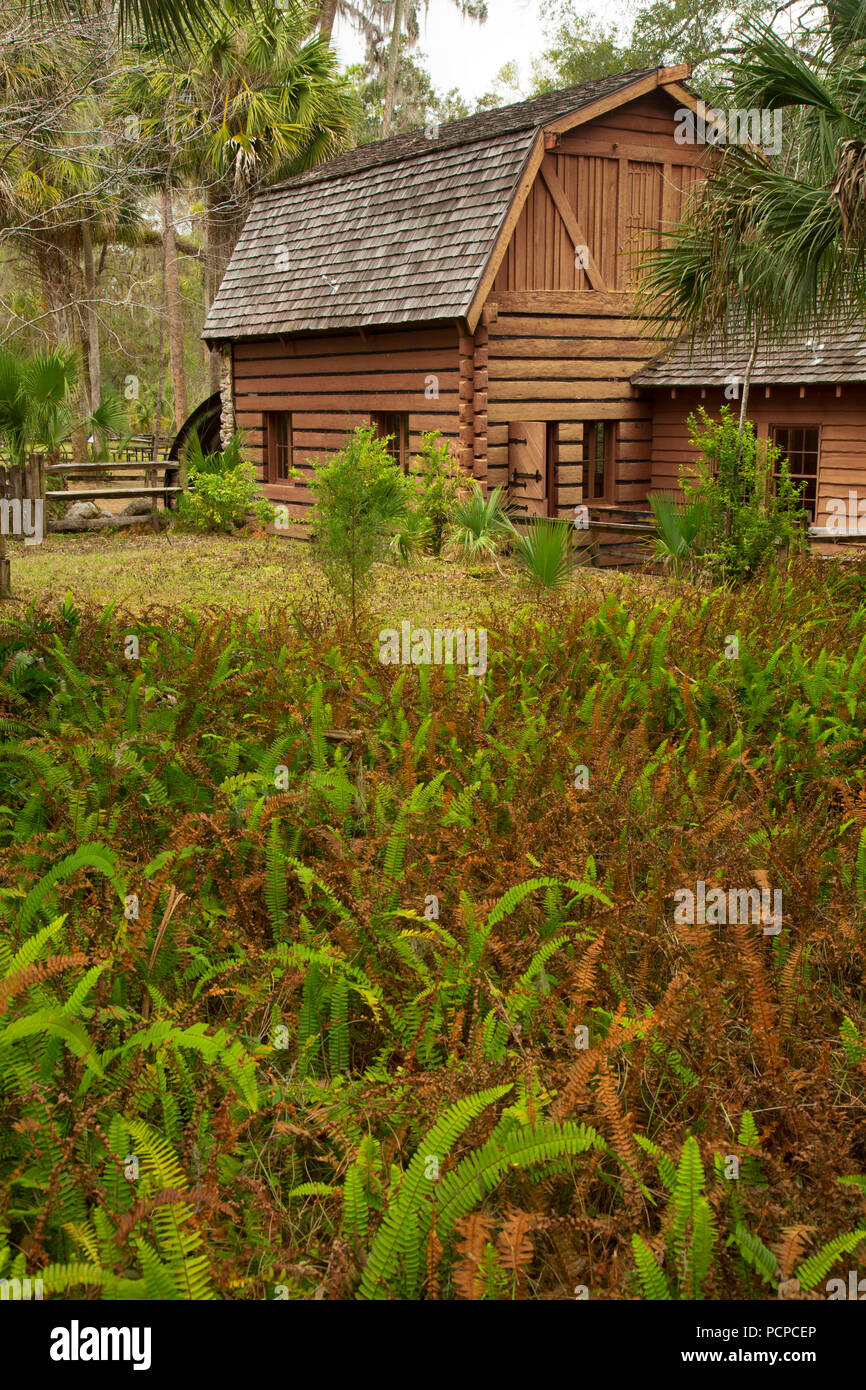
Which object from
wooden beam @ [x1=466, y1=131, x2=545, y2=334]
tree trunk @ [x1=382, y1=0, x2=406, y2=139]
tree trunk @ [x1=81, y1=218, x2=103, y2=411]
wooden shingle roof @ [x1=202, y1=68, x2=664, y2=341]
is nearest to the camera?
wooden beam @ [x1=466, y1=131, x2=545, y2=334]

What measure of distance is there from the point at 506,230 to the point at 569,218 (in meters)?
1.58

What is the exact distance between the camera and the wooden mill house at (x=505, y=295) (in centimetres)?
1466

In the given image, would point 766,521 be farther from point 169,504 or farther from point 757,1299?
point 169,504

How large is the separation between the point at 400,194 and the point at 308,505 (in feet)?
15.2

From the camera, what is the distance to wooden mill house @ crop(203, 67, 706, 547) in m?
14.7

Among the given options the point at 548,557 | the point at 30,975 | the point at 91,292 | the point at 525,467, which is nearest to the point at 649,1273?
the point at 30,975

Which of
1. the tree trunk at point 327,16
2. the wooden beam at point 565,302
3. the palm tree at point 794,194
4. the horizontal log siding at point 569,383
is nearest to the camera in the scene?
the palm tree at point 794,194

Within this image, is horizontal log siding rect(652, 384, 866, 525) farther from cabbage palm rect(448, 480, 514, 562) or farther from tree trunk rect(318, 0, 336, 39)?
tree trunk rect(318, 0, 336, 39)

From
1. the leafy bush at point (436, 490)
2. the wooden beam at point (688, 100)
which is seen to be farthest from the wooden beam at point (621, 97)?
the leafy bush at point (436, 490)

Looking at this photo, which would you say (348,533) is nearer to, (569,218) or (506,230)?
(506,230)

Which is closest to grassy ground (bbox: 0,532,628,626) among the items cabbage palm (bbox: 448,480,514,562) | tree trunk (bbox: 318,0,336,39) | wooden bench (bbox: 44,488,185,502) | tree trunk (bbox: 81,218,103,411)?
cabbage palm (bbox: 448,480,514,562)

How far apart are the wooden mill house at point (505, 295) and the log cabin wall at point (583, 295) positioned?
0.02m

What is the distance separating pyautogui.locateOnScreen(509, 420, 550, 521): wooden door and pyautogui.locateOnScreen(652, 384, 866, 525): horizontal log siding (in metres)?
2.33

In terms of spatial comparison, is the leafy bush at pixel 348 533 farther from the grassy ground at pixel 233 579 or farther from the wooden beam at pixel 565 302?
the wooden beam at pixel 565 302
